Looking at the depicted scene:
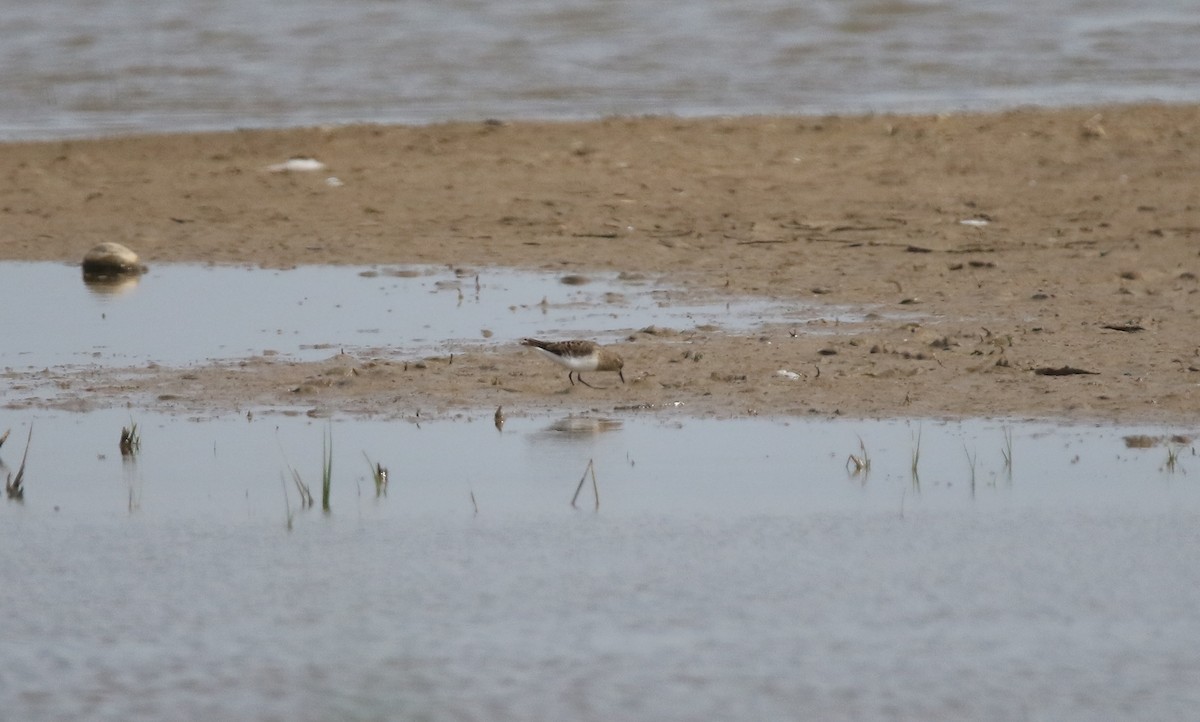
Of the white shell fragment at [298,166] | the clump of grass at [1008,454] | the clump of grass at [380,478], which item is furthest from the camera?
the white shell fragment at [298,166]

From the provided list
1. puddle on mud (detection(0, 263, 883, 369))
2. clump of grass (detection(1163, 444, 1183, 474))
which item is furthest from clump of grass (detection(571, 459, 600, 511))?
puddle on mud (detection(0, 263, 883, 369))

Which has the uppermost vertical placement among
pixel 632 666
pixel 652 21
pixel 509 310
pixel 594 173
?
pixel 652 21

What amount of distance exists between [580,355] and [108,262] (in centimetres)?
452

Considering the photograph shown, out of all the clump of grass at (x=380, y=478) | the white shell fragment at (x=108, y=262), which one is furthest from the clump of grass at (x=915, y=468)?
the white shell fragment at (x=108, y=262)

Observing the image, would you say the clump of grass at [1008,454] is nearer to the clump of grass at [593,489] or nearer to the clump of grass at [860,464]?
the clump of grass at [860,464]

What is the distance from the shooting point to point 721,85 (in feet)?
66.9

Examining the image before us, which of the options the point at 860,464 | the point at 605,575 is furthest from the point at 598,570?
the point at 860,464

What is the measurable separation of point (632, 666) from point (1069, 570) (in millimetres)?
1468

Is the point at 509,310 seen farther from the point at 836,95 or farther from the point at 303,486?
the point at 836,95

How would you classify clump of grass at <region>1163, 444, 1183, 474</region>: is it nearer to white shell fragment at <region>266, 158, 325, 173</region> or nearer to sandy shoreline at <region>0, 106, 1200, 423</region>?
sandy shoreline at <region>0, 106, 1200, 423</region>

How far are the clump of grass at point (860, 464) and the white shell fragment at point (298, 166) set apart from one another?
8.55 meters

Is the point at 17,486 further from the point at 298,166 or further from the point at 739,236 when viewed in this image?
the point at 298,166

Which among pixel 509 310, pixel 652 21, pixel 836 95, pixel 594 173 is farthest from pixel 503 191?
pixel 652 21

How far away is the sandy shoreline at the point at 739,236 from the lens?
8188 mm
